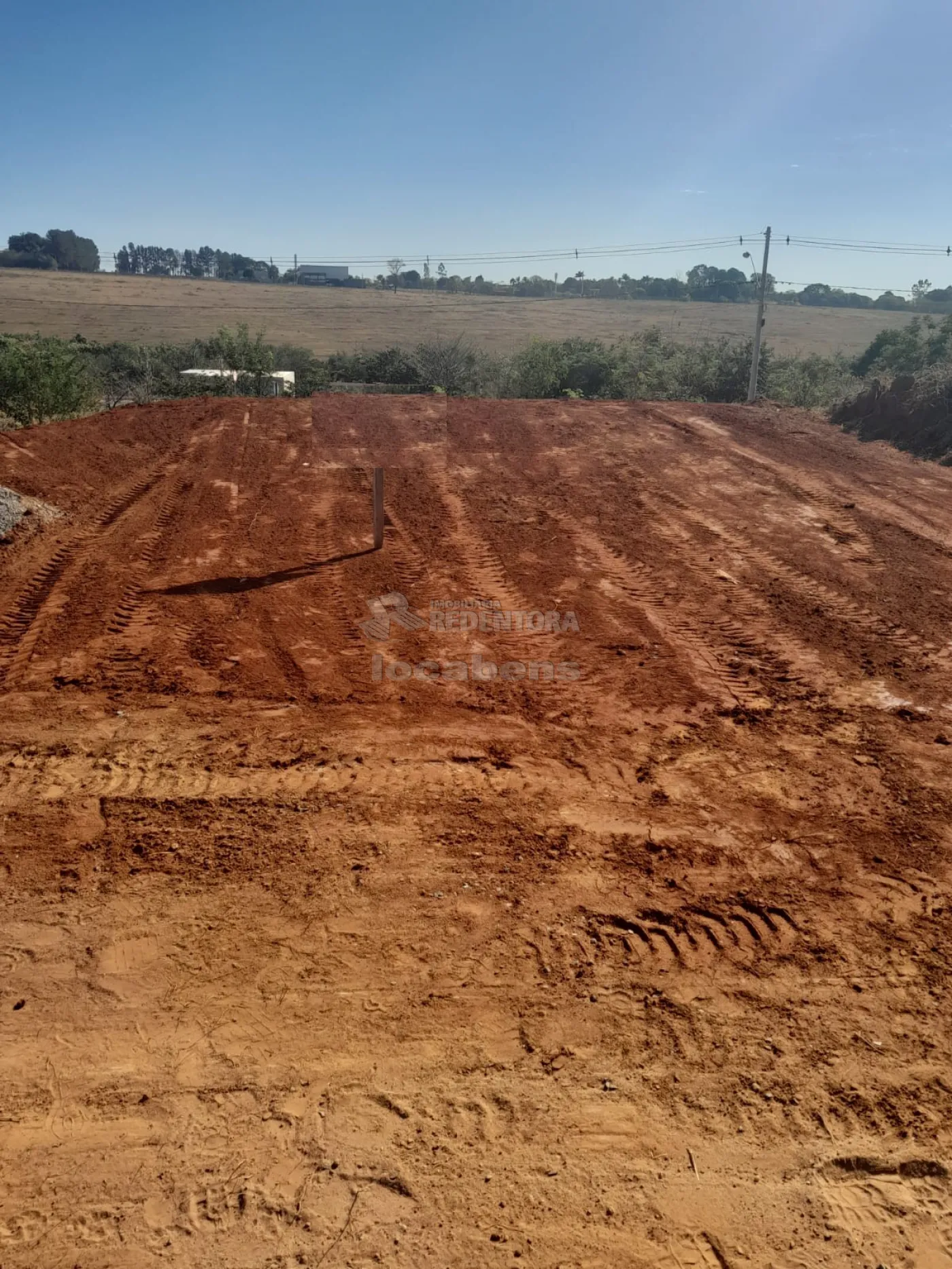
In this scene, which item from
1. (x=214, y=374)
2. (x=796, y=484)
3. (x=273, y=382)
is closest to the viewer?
(x=796, y=484)

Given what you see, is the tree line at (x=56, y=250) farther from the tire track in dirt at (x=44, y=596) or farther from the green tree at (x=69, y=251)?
the tire track in dirt at (x=44, y=596)

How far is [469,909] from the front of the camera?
161 inches

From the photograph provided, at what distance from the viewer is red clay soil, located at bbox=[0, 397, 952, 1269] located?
9.25 ft

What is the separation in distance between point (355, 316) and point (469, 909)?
6086 cm

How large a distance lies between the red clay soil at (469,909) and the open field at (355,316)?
37641 millimetres

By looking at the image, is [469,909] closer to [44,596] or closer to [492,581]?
[492,581]

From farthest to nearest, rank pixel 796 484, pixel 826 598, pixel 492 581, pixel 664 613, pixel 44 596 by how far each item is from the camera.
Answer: pixel 796 484 < pixel 492 581 < pixel 826 598 < pixel 664 613 < pixel 44 596

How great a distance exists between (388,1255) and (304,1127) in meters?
0.55

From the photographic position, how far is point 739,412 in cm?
1817

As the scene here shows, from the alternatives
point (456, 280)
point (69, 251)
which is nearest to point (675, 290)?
point (456, 280)

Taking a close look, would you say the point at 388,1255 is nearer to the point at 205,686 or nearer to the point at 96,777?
the point at 96,777

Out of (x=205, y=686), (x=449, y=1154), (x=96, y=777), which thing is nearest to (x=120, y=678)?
(x=205, y=686)

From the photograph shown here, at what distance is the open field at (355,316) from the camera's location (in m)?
48.0

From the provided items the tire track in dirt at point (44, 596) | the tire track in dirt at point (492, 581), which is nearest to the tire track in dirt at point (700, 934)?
the tire track in dirt at point (492, 581)
